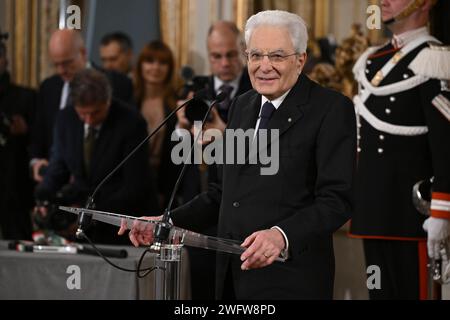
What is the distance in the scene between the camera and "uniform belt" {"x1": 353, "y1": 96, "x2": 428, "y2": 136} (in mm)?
3746

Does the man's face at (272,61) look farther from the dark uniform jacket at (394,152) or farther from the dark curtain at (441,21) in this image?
the dark curtain at (441,21)

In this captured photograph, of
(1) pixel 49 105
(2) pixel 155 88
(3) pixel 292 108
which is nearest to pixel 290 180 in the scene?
(3) pixel 292 108

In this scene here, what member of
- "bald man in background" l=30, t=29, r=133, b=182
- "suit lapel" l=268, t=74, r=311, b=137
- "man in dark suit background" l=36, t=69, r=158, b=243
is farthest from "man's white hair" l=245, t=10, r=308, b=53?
"bald man in background" l=30, t=29, r=133, b=182

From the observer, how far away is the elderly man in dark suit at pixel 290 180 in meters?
2.64

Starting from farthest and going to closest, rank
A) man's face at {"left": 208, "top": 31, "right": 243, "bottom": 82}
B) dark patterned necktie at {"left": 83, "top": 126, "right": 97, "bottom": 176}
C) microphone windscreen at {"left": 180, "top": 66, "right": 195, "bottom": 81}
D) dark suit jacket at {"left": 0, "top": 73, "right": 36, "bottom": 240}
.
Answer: microphone windscreen at {"left": 180, "top": 66, "right": 195, "bottom": 81}
dark suit jacket at {"left": 0, "top": 73, "right": 36, "bottom": 240}
dark patterned necktie at {"left": 83, "top": 126, "right": 97, "bottom": 176}
man's face at {"left": 208, "top": 31, "right": 243, "bottom": 82}

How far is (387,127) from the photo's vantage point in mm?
3797

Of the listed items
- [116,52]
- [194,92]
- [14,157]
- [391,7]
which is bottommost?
[14,157]

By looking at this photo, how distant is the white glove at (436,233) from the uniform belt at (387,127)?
34cm

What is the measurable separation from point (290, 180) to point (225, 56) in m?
1.96

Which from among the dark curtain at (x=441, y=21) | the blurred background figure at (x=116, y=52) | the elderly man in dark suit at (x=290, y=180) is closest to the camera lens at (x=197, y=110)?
the elderly man in dark suit at (x=290, y=180)

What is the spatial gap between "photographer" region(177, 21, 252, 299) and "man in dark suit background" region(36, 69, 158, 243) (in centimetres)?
35

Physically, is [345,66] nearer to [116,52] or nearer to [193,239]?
[116,52]

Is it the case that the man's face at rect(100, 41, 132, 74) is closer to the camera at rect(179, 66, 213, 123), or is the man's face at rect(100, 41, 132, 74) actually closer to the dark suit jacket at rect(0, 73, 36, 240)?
the camera at rect(179, 66, 213, 123)

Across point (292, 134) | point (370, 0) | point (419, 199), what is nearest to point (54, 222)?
point (419, 199)
